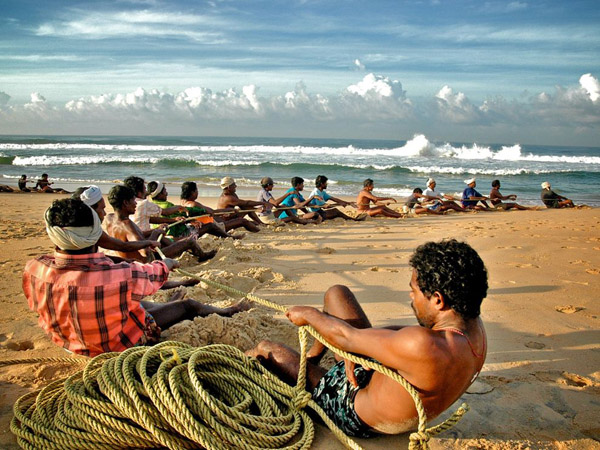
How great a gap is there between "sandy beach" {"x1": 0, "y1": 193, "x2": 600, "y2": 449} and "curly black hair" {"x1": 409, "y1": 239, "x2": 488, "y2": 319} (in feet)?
2.86

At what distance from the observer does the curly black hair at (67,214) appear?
2.60m

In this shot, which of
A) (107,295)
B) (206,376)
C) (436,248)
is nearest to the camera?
(436,248)

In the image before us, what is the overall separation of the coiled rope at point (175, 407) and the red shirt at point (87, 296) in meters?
0.25

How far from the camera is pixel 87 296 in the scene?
104 inches

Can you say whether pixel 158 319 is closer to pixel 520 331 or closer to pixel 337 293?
pixel 337 293

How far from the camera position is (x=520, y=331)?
3834mm

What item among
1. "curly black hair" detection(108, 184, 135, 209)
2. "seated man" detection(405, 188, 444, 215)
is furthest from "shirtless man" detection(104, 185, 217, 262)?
"seated man" detection(405, 188, 444, 215)

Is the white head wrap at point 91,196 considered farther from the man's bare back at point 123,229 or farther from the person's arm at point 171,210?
the person's arm at point 171,210

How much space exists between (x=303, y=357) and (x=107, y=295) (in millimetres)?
1183

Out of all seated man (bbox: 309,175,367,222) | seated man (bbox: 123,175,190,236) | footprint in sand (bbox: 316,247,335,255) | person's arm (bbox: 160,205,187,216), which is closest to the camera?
seated man (bbox: 123,175,190,236)

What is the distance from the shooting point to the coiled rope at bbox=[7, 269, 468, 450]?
→ 7.10 ft

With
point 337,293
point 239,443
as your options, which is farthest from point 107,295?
point 337,293


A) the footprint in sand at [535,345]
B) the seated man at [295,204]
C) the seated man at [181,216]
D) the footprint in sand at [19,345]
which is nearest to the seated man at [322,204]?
the seated man at [295,204]

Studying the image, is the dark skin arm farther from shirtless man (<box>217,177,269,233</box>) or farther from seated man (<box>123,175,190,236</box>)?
shirtless man (<box>217,177,269,233</box>)
